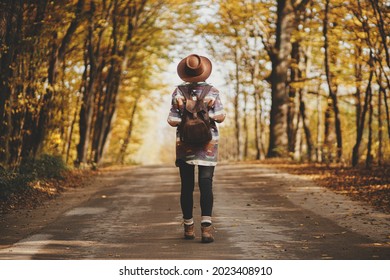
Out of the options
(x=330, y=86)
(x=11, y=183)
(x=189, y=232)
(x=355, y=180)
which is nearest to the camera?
(x=189, y=232)

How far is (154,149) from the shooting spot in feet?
444

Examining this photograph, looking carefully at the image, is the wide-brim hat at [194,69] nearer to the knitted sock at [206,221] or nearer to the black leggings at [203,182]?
the black leggings at [203,182]

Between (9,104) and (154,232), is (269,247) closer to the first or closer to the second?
(154,232)

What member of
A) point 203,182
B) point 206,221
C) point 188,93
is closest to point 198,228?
point 206,221

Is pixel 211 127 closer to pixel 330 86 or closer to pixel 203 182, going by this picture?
pixel 203 182

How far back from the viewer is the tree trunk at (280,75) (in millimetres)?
26531

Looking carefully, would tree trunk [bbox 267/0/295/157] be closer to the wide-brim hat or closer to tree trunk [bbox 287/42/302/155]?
tree trunk [bbox 287/42/302/155]

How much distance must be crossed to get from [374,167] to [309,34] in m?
7.04

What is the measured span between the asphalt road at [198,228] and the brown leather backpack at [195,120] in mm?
1208

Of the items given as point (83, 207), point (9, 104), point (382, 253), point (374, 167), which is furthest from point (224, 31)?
point (382, 253)

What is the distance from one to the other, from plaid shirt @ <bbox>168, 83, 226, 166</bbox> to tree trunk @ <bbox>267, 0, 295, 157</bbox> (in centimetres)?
1963

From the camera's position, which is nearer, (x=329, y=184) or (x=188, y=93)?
(x=188, y=93)

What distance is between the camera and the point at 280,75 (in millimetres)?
27109

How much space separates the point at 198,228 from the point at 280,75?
1911 centimetres
